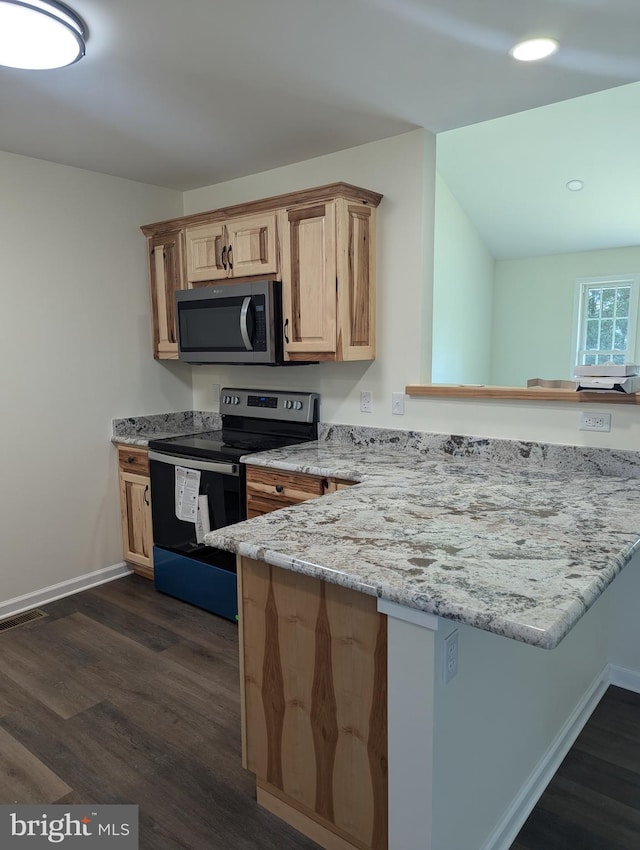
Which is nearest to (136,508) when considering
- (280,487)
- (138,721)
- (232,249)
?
(280,487)

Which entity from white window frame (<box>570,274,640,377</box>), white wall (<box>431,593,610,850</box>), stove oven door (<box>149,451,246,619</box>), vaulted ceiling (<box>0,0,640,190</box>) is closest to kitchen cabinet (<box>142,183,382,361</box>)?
vaulted ceiling (<box>0,0,640,190</box>)

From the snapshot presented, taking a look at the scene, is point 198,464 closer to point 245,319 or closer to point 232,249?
point 245,319

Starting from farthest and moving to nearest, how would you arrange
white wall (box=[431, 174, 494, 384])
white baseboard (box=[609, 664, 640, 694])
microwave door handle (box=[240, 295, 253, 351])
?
white wall (box=[431, 174, 494, 384]), microwave door handle (box=[240, 295, 253, 351]), white baseboard (box=[609, 664, 640, 694])

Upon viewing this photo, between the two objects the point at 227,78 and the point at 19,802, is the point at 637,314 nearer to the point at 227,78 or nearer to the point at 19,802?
the point at 227,78

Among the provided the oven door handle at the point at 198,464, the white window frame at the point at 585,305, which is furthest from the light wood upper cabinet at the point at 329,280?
the white window frame at the point at 585,305

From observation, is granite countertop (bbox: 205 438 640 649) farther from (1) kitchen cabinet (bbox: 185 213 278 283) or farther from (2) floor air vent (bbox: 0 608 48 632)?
(2) floor air vent (bbox: 0 608 48 632)

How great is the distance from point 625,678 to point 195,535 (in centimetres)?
207

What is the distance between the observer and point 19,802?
182cm

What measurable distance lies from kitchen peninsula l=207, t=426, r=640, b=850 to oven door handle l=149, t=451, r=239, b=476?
0.86 metres

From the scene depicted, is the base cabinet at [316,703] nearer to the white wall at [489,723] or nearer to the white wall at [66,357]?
the white wall at [489,723]

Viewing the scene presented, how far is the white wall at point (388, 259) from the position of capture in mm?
2807

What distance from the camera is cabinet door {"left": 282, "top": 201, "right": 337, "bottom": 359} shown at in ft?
8.98

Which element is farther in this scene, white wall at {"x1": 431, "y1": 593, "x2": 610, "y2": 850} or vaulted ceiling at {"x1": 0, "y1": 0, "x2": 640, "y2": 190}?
vaulted ceiling at {"x1": 0, "y1": 0, "x2": 640, "y2": 190}

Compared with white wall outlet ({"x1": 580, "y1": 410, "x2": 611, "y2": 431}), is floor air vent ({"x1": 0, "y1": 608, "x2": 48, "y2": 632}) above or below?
below
